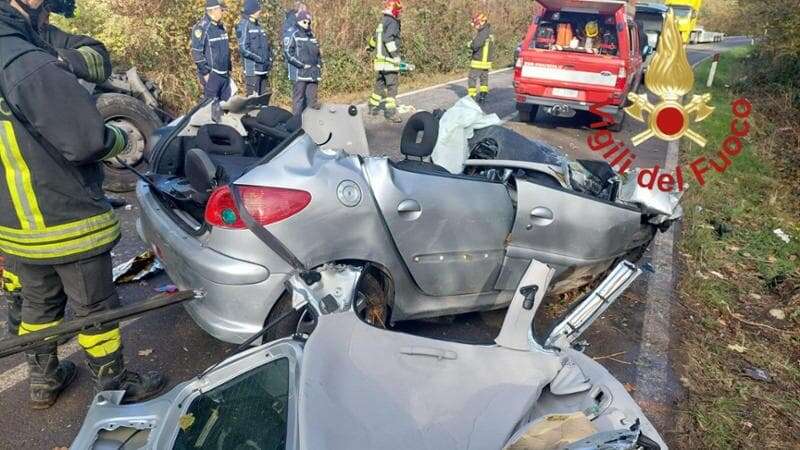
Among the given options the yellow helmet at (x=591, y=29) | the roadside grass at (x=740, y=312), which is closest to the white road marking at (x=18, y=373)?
the roadside grass at (x=740, y=312)

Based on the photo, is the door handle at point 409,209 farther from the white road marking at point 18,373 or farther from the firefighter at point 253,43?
the firefighter at point 253,43

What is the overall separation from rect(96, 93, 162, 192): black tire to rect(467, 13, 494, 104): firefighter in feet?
23.3

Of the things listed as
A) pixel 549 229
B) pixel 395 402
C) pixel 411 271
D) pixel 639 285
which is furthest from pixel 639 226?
pixel 395 402

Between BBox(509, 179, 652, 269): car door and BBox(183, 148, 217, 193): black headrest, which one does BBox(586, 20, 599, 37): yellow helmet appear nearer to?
BBox(509, 179, 652, 269): car door

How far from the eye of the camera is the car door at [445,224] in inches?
116

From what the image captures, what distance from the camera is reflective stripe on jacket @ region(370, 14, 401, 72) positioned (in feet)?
30.7

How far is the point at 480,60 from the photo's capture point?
1162 cm

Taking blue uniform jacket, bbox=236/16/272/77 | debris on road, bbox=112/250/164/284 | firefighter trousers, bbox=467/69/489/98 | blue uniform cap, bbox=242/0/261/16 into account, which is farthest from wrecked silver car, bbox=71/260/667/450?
firefighter trousers, bbox=467/69/489/98

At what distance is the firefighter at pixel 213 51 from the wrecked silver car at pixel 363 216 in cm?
474

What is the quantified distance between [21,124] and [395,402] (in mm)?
1897

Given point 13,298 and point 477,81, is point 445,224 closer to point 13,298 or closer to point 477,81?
point 13,298

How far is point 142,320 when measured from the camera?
3.63 m

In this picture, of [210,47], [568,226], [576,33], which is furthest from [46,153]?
[576,33]

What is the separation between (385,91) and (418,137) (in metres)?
6.46
